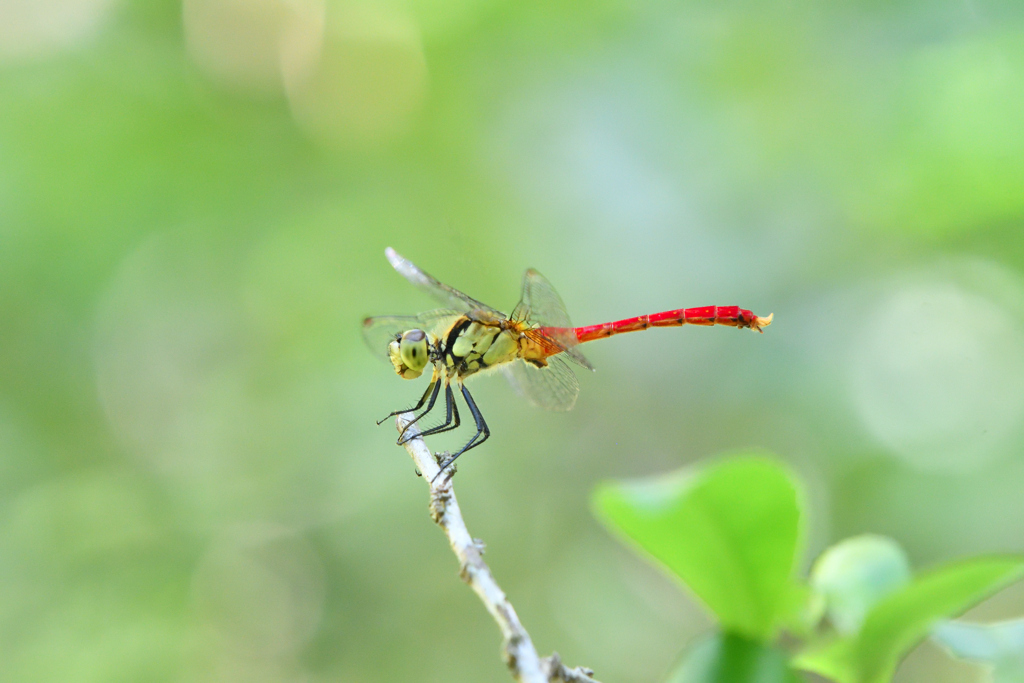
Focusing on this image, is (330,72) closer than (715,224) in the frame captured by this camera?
No

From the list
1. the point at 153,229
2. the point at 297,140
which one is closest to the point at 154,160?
the point at 153,229

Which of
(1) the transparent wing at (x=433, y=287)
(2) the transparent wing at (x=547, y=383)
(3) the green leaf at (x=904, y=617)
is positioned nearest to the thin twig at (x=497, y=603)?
(3) the green leaf at (x=904, y=617)

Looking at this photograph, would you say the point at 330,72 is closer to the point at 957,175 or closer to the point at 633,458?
the point at 633,458

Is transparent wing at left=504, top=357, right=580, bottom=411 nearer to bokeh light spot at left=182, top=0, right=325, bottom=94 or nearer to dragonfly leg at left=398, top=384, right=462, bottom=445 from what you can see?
dragonfly leg at left=398, top=384, right=462, bottom=445

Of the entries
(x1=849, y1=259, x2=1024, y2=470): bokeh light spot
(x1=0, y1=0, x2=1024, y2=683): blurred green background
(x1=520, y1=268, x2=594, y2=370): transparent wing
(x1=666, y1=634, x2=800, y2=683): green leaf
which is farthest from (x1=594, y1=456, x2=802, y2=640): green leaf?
(x1=849, y1=259, x2=1024, y2=470): bokeh light spot

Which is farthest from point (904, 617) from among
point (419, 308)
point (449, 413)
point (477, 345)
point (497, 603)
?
point (419, 308)

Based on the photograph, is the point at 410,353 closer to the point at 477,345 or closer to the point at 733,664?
the point at 477,345

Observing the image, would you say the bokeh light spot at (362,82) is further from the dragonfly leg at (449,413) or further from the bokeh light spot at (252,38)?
the dragonfly leg at (449,413)
